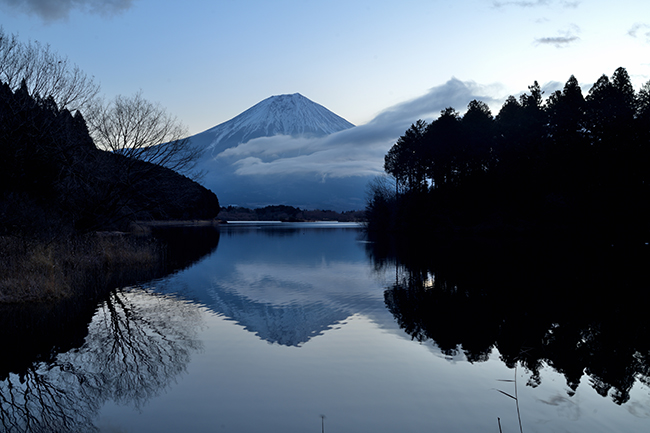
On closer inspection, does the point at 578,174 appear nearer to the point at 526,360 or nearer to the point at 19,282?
the point at 526,360

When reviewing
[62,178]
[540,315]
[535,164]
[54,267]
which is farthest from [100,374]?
[535,164]

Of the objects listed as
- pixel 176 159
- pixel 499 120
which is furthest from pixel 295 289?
pixel 499 120

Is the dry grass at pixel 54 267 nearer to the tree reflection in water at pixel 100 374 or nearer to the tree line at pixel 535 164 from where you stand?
the tree reflection in water at pixel 100 374

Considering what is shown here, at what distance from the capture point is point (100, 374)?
6.96 metres

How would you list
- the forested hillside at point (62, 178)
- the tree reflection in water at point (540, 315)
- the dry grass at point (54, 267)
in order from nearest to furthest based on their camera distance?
the tree reflection in water at point (540, 315), the dry grass at point (54, 267), the forested hillside at point (62, 178)

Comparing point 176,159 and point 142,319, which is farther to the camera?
point 176,159

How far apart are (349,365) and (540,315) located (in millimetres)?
6429

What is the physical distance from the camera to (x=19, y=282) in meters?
11.9

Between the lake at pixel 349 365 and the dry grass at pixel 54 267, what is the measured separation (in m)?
1.74

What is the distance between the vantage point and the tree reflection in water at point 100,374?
18.1 ft

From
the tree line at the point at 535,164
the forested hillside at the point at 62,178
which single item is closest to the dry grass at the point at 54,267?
the forested hillside at the point at 62,178

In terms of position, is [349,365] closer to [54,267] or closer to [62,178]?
[54,267]

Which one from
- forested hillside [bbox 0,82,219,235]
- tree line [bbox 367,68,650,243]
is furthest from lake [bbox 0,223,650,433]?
tree line [bbox 367,68,650,243]

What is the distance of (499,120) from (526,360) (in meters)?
47.6
